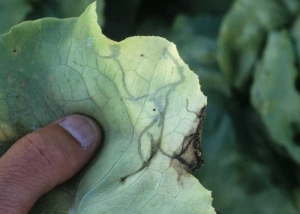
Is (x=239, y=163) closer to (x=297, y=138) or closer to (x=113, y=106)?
(x=297, y=138)

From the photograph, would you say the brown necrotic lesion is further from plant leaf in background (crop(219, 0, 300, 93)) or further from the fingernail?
plant leaf in background (crop(219, 0, 300, 93))

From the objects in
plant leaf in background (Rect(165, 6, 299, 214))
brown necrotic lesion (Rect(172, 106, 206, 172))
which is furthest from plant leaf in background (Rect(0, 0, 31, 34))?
brown necrotic lesion (Rect(172, 106, 206, 172))

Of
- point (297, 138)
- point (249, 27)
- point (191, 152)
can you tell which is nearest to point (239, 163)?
point (297, 138)

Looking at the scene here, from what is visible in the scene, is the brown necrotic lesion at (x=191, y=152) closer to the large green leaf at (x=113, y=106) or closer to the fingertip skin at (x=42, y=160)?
the large green leaf at (x=113, y=106)

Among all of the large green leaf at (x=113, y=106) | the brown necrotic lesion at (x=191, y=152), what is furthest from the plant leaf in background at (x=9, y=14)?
the brown necrotic lesion at (x=191, y=152)

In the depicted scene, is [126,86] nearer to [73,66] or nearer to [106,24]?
[73,66]

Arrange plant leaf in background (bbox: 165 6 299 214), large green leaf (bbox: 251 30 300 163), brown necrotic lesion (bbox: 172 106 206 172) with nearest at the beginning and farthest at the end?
1. brown necrotic lesion (bbox: 172 106 206 172)
2. large green leaf (bbox: 251 30 300 163)
3. plant leaf in background (bbox: 165 6 299 214)

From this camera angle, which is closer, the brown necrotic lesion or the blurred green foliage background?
the brown necrotic lesion
